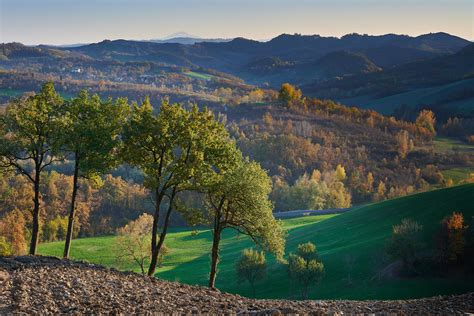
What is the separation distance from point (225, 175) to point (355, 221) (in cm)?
7133

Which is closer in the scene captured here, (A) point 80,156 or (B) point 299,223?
(A) point 80,156

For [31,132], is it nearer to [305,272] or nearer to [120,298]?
[120,298]

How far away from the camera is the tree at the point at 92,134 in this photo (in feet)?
127

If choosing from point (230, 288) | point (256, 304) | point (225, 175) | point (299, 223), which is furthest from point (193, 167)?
point (299, 223)

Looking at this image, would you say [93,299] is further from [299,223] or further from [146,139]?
[299,223]

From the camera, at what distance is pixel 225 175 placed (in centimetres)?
3750

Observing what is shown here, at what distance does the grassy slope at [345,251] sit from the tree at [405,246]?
2892 millimetres

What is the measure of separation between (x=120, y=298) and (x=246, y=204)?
13.9m

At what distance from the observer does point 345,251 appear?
280 ft

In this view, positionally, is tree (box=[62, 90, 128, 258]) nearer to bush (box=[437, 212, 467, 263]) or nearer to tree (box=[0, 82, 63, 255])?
tree (box=[0, 82, 63, 255])

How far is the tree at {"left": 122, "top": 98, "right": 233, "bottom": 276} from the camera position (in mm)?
37000

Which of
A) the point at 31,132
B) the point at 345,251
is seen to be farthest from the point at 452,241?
the point at 31,132

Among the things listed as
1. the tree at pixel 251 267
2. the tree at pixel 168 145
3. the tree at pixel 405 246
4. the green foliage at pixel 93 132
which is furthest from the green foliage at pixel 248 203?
the tree at pixel 251 267

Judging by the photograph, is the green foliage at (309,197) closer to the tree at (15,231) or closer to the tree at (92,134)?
the tree at (15,231)
